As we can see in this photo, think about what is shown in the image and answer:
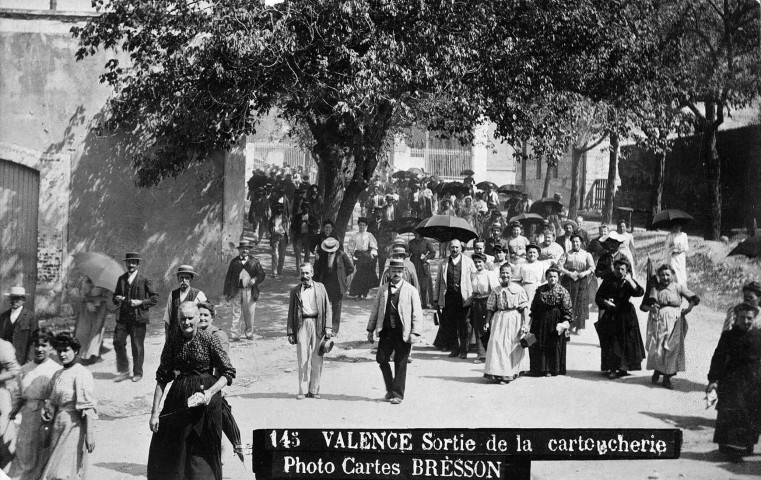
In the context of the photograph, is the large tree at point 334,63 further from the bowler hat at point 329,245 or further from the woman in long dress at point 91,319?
the bowler hat at point 329,245

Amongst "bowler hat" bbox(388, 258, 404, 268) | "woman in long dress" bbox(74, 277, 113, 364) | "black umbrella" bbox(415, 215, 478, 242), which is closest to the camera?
"bowler hat" bbox(388, 258, 404, 268)

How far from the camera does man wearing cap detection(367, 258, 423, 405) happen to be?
829 cm

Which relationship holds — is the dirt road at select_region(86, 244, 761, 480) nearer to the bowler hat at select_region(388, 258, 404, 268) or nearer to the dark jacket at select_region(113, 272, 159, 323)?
the dark jacket at select_region(113, 272, 159, 323)

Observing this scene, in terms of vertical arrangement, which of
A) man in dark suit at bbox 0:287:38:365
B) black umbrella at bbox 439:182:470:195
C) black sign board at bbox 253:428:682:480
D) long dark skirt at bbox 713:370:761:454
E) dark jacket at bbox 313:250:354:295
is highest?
black umbrella at bbox 439:182:470:195

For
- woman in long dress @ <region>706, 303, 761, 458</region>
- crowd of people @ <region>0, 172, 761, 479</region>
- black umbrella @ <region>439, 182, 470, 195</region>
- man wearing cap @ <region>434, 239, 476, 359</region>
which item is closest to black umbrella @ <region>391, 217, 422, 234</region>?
crowd of people @ <region>0, 172, 761, 479</region>

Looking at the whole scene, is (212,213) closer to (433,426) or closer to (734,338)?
(433,426)

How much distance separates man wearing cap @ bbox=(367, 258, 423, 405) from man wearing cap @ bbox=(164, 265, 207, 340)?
1656 mm

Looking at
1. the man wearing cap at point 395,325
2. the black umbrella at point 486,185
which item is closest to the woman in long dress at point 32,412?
the man wearing cap at point 395,325

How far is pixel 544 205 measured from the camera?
10.5 metres

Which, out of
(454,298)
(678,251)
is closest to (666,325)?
(678,251)

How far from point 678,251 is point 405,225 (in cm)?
349

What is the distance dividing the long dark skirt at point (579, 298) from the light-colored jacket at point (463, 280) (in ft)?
3.85

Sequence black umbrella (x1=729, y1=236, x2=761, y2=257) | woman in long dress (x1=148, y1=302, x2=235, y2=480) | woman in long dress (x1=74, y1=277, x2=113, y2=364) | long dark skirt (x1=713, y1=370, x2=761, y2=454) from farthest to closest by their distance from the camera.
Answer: woman in long dress (x1=74, y1=277, x2=113, y2=364) → black umbrella (x1=729, y1=236, x2=761, y2=257) → long dark skirt (x1=713, y1=370, x2=761, y2=454) → woman in long dress (x1=148, y1=302, x2=235, y2=480)

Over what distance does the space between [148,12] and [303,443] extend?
4.76 meters
